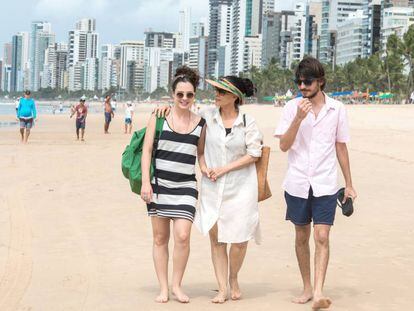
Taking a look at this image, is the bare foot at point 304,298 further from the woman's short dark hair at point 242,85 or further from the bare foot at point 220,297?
the woman's short dark hair at point 242,85

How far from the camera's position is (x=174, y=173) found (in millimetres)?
4691

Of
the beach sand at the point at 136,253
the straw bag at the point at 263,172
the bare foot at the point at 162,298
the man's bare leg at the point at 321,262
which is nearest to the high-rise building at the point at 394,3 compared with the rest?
the beach sand at the point at 136,253

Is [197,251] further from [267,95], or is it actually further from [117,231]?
[267,95]

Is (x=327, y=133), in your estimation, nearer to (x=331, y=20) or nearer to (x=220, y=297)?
(x=220, y=297)

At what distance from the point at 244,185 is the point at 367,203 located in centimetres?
504

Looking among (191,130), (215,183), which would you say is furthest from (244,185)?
(191,130)

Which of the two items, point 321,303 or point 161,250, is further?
point 161,250

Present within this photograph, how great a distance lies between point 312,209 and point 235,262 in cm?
62

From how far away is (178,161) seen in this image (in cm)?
468

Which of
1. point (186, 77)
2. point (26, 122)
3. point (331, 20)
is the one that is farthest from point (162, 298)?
point (331, 20)

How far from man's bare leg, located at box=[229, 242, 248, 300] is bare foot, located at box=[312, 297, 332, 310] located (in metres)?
0.57

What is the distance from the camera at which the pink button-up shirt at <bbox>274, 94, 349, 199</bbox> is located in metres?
4.62

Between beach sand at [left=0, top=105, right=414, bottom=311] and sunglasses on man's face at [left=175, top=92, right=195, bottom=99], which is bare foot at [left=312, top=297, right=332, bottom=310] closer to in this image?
beach sand at [left=0, top=105, right=414, bottom=311]

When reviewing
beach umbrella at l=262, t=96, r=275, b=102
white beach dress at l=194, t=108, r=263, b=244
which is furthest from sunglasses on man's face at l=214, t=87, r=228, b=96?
beach umbrella at l=262, t=96, r=275, b=102
